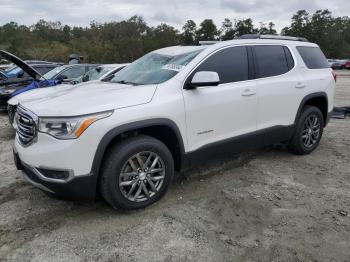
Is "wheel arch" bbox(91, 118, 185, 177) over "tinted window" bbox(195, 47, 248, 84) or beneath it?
beneath

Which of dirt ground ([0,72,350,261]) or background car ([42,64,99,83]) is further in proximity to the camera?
background car ([42,64,99,83])

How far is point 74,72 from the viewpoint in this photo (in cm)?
1120

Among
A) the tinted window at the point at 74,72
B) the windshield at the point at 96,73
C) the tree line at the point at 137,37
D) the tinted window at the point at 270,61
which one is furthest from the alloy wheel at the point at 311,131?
the tree line at the point at 137,37

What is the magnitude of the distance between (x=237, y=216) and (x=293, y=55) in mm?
2847

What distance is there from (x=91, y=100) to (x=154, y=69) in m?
1.13

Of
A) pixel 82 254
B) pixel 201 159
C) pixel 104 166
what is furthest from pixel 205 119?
pixel 82 254

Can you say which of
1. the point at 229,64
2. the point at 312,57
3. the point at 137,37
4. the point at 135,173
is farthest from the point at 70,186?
the point at 137,37

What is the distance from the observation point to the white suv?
3428 mm

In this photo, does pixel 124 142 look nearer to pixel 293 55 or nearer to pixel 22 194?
pixel 22 194

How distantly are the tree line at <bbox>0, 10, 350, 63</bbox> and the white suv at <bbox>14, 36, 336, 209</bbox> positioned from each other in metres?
38.5

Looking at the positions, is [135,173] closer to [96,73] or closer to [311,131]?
[311,131]

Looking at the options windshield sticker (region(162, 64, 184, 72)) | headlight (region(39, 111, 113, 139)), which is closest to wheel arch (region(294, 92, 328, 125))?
windshield sticker (region(162, 64, 184, 72))

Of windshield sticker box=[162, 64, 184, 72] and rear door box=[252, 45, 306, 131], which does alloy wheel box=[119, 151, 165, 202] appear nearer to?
windshield sticker box=[162, 64, 184, 72]

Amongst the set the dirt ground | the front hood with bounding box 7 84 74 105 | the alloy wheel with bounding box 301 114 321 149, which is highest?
the front hood with bounding box 7 84 74 105
